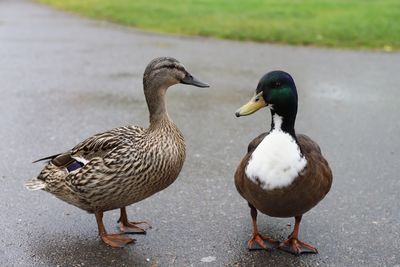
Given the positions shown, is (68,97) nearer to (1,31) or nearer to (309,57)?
(309,57)

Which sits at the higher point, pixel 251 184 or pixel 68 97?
pixel 251 184

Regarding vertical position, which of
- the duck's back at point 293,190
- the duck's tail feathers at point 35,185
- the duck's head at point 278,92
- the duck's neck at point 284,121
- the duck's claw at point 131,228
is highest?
the duck's head at point 278,92

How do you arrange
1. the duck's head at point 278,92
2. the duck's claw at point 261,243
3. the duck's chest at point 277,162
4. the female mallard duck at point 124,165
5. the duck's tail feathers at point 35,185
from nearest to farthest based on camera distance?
1. the duck's chest at point 277,162
2. the duck's head at point 278,92
3. the female mallard duck at point 124,165
4. the duck's claw at point 261,243
5. the duck's tail feathers at point 35,185

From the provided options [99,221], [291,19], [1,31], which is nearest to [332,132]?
[99,221]

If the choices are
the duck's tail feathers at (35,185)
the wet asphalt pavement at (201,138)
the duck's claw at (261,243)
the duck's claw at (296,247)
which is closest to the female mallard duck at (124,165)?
the duck's tail feathers at (35,185)

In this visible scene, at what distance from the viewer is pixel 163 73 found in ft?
12.0

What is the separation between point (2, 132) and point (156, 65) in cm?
271

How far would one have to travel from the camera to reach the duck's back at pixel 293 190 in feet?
10.4

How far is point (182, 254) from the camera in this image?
340 cm

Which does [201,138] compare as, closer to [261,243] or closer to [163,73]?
[163,73]

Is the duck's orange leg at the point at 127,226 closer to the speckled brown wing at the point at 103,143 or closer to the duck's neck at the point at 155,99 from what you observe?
the speckled brown wing at the point at 103,143

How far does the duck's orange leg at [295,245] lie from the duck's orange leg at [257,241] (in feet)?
0.24

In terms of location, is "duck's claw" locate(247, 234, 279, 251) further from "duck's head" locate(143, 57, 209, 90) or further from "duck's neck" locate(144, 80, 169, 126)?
"duck's head" locate(143, 57, 209, 90)

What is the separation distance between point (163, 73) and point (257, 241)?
128 cm
